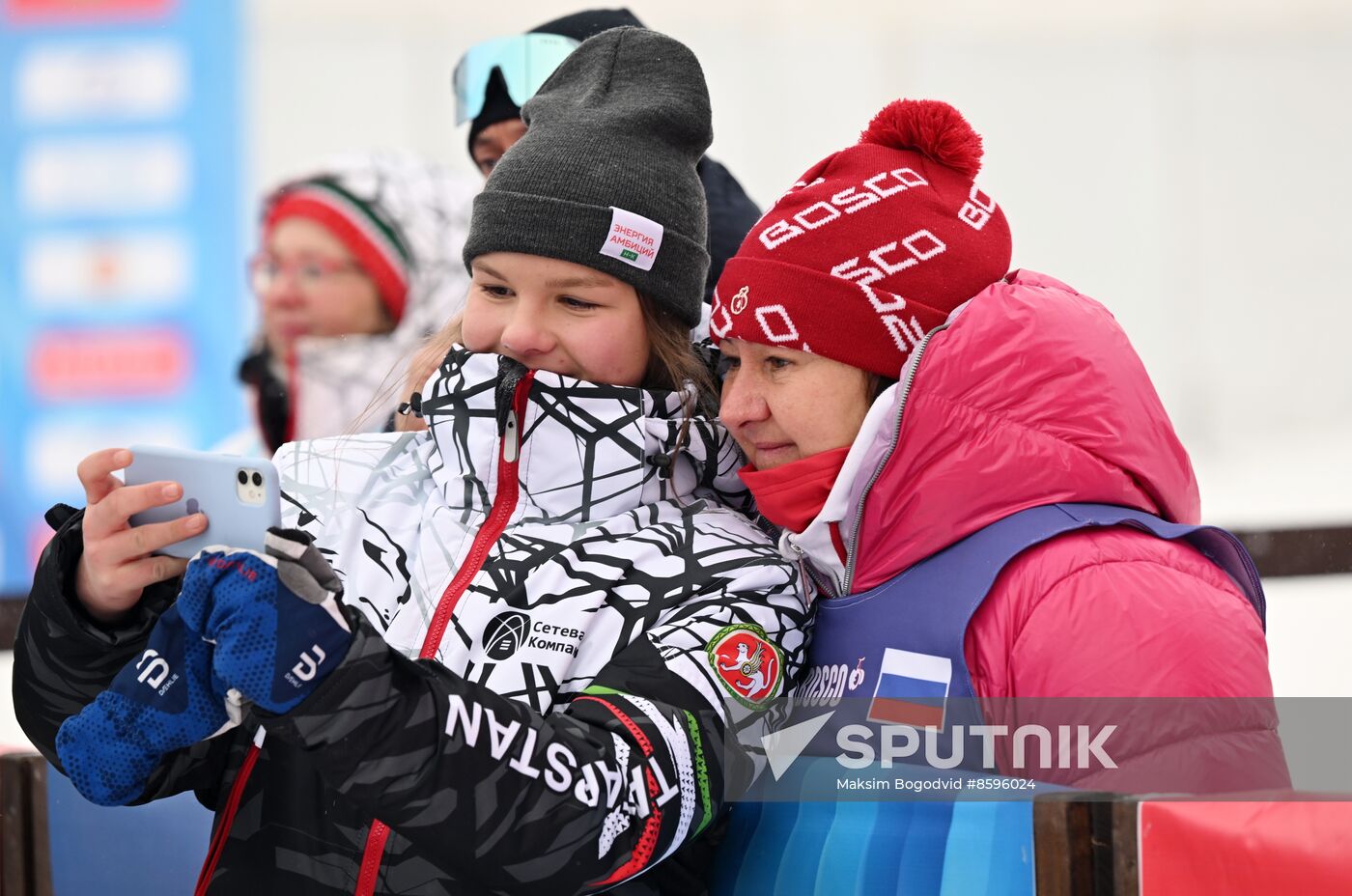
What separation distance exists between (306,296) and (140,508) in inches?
92.7

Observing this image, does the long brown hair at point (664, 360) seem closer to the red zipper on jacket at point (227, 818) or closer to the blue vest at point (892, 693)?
the blue vest at point (892, 693)

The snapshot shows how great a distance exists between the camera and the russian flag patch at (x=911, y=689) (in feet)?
4.13

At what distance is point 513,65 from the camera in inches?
87.7

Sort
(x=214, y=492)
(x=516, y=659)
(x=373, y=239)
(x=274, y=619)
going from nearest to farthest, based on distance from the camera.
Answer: (x=274, y=619) < (x=214, y=492) < (x=516, y=659) < (x=373, y=239)

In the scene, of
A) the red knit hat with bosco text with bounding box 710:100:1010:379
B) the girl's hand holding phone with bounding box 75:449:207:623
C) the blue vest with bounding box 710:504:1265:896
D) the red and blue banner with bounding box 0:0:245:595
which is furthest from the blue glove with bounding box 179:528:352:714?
the red and blue banner with bounding box 0:0:245:595

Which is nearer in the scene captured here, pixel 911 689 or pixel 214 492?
pixel 214 492

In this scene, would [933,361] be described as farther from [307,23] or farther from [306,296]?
[307,23]

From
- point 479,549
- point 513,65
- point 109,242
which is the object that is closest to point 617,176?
point 479,549

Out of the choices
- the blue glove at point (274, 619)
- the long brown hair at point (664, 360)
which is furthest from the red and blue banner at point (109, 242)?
the blue glove at point (274, 619)

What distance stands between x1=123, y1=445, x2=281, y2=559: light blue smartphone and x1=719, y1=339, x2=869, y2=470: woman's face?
524mm

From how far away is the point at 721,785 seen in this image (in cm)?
115

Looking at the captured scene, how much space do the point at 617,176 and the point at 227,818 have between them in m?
0.72

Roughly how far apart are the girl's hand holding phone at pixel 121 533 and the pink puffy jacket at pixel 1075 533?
0.64m

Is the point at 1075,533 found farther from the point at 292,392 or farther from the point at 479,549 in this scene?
the point at 292,392
